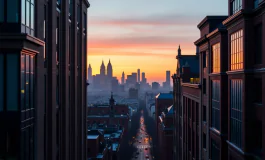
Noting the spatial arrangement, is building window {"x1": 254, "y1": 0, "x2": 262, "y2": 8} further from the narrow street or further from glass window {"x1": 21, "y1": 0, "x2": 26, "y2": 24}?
the narrow street

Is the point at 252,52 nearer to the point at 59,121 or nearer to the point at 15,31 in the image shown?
the point at 15,31

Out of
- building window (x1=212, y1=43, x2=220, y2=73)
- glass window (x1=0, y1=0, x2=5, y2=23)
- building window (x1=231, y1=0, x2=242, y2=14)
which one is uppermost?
building window (x1=231, y1=0, x2=242, y2=14)

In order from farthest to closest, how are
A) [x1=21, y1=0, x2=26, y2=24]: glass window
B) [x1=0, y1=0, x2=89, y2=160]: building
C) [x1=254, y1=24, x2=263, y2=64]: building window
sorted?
[x1=254, y1=24, x2=263, y2=64]: building window < [x1=21, y1=0, x2=26, y2=24]: glass window < [x1=0, y1=0, x2=89, y2=160]: building

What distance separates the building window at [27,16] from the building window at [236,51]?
42.6ft

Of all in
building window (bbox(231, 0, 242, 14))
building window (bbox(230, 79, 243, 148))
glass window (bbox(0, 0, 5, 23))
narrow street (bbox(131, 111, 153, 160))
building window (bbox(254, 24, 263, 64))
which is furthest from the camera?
narrow street (bbox(131, 111, 153, 160))

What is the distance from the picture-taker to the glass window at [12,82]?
1505cm

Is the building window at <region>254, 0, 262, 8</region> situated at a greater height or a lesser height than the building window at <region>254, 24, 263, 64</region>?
greater

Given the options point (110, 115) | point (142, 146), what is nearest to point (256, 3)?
point (110, 115)

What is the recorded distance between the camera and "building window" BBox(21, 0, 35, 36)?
52.0 ft

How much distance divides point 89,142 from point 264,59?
128 ft

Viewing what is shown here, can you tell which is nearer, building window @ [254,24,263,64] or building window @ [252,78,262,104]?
building window @ [254,24,263,64]

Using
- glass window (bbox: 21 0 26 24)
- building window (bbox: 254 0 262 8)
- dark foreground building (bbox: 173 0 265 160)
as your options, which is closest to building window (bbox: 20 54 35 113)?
glass window (bbox: 21 0 26 24)

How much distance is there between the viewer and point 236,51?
22.0 metres

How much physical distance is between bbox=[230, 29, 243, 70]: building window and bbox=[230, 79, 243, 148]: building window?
1076 mm
